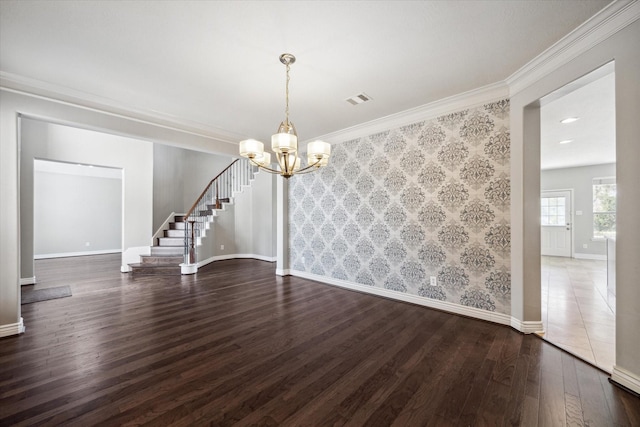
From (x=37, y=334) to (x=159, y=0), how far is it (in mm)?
3623

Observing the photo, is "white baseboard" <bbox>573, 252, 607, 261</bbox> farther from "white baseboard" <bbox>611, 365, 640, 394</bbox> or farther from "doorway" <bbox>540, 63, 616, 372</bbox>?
"white baseboard" <bbox>611, 365, 640, 394</bbox>

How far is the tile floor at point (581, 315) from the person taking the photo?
245 cm

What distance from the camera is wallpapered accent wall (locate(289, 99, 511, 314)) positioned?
3109 millimetres

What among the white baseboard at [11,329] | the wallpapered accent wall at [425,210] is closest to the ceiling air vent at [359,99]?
the wallpapered accent wall at [425,210]

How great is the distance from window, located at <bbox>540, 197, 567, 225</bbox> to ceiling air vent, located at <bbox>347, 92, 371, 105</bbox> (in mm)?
8356

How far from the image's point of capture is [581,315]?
10.7 ft

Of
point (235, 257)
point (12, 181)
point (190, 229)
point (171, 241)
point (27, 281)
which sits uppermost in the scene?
point (12, 181)

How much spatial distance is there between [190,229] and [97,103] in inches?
146

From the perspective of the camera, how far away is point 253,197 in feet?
27.6

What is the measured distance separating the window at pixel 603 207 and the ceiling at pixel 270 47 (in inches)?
293

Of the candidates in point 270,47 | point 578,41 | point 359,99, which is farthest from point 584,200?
point 270,47

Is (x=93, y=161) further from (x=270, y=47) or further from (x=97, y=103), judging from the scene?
(x=270, y=47)

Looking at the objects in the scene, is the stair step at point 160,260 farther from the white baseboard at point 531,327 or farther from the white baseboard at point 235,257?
the white baseboard at point 531,327

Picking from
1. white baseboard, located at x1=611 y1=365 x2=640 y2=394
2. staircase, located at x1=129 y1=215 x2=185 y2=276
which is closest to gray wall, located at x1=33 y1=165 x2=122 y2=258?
staircase, located at x1=129 y1=215 x2=185 y2=276
